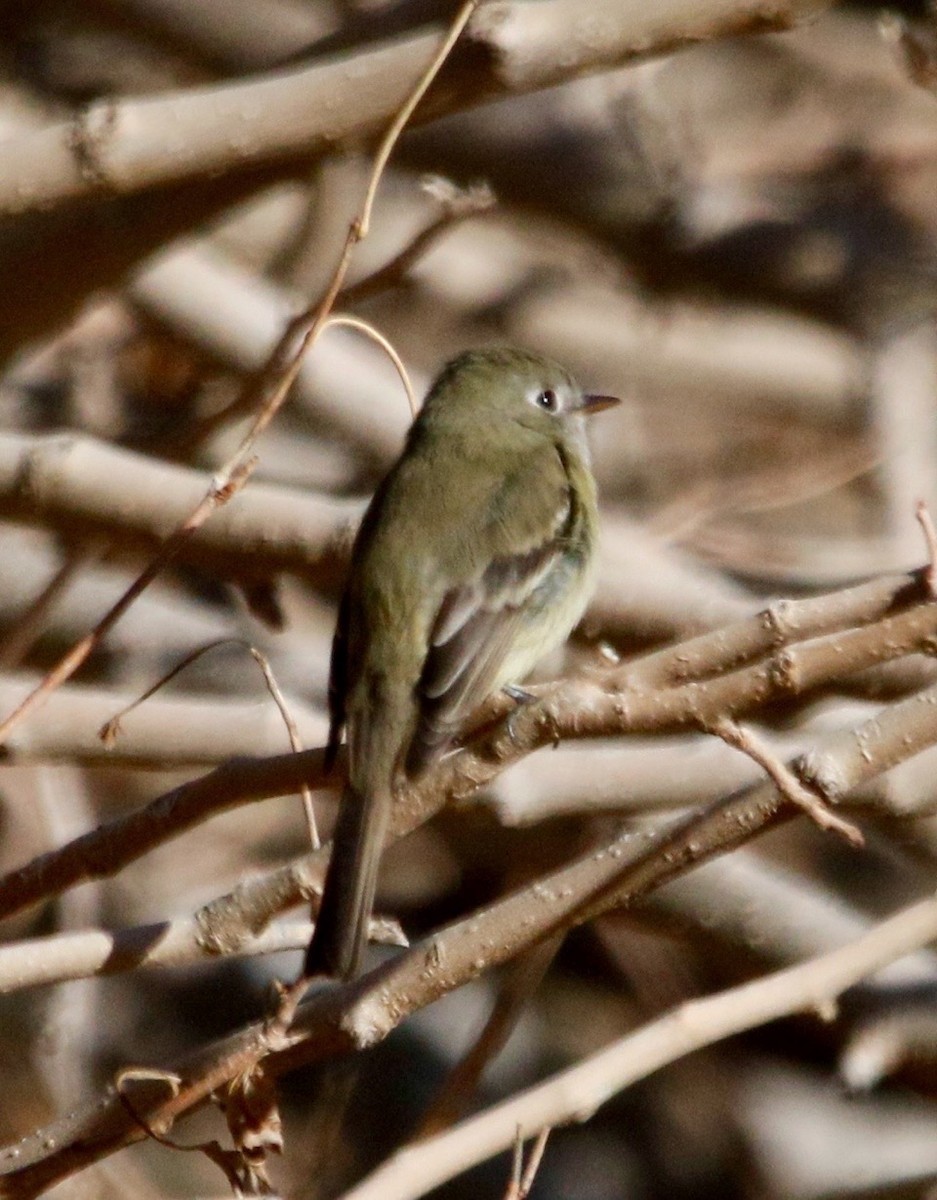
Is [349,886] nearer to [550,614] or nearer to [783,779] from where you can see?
[783,779]

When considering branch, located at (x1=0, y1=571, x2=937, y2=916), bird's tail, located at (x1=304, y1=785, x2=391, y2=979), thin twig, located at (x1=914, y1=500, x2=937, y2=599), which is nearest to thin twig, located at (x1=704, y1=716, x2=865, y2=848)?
branch, located at (x1=0, y1=571, x2=937, y2=916)

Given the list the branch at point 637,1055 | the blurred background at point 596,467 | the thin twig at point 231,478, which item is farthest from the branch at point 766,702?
the blurred background at point 596,467

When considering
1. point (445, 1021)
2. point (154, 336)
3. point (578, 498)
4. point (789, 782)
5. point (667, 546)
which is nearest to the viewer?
point (789, 782)

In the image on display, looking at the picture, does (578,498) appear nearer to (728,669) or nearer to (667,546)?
(667,546)

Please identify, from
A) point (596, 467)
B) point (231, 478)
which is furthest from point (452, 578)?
point (596, 467)

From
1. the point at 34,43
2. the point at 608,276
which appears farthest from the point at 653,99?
the point at 34,43

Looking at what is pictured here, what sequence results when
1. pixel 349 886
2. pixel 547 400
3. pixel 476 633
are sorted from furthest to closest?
pixel 547 400, pixel 476 633, pixel 349 886
